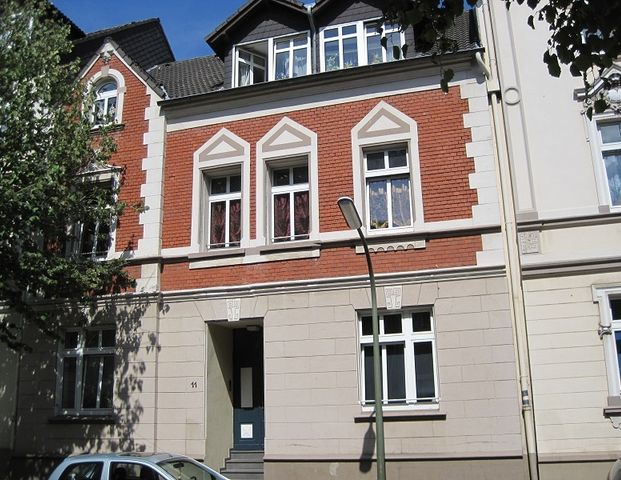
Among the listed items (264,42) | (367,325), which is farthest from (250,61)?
(367,325)

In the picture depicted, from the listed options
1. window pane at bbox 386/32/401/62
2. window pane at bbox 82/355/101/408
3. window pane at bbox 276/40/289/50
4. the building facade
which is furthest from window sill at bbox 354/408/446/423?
window pane at bbox 276/40/289/50

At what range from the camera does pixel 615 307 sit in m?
11.1

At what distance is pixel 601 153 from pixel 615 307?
2.73 metres

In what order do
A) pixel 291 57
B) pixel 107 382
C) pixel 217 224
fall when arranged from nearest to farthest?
pixel 107 382
pixel 217 224
pixel 291 57

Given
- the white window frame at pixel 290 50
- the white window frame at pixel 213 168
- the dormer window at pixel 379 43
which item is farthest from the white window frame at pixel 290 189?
the dormer window at pixel 379 43

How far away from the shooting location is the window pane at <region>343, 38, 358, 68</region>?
1354cm

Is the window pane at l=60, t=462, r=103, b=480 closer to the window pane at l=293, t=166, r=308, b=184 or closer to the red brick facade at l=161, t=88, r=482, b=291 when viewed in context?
the red brick facade at l=161, t=88, r=482, b=291

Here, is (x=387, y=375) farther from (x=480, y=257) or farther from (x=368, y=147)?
(x=368, y=147)

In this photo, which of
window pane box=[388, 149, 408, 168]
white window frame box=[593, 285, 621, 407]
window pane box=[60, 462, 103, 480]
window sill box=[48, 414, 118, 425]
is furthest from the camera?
window sill box=[48, 414, 118, 425]

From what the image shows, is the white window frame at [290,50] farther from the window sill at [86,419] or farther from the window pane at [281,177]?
the window sill at [86,419]

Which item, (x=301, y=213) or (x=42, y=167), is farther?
→ (x=301, y=213)

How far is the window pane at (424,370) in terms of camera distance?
453 inches

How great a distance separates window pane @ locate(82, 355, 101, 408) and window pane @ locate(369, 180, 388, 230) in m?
6.29

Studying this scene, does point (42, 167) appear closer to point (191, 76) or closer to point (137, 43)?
point (191, 76)
